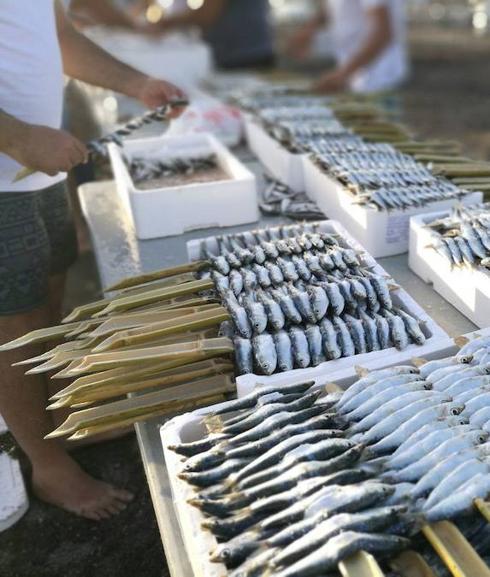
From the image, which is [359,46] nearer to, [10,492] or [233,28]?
[233,28]

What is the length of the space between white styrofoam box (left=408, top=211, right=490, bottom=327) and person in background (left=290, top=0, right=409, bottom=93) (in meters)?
3.97

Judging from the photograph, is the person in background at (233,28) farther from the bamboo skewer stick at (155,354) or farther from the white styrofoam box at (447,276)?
the bamboo skewer stick at (155,354)

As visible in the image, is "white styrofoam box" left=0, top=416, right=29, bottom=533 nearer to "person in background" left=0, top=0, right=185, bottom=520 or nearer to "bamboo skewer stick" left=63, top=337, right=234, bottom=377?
"person in background" left=0, top=0, right=185, bottom=520

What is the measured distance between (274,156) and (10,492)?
263 cm

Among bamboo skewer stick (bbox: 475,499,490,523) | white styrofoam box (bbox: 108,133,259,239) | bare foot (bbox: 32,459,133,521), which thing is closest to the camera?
bamboo skewer stick (bbox: 475,499,490,523)

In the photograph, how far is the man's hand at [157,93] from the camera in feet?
12.8

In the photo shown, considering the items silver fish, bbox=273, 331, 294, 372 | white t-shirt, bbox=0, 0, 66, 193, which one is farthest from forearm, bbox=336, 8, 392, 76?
silver fish, bbox=273, 331, 294, 372

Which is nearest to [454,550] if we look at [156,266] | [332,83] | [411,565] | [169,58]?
[411,565]

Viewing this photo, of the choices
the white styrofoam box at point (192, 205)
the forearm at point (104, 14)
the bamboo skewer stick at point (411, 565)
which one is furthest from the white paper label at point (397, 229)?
the forearm at point (104, 14)

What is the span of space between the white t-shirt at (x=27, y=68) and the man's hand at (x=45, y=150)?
0.24 metres

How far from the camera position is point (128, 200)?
3605 mm

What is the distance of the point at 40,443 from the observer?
313 cm

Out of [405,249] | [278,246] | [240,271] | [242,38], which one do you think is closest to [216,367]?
[240,271]

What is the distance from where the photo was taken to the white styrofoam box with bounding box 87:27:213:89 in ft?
23.7
